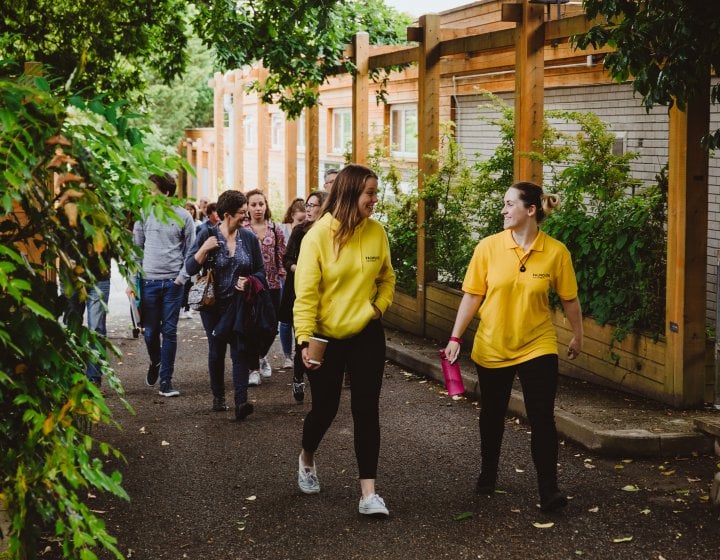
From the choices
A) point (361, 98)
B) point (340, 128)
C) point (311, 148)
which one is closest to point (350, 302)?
point (361, 98)

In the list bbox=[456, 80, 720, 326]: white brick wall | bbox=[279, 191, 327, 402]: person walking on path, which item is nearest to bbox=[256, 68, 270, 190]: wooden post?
bbox=[456, 80, 720, 326]: white brick wall

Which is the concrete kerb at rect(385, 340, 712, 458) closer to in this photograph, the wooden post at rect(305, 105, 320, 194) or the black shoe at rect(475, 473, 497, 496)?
the black shoe at rect(475, 473, 497, 496)

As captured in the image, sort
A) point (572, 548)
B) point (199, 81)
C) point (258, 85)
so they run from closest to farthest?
point (572, 548) < point (258, 85) < point (199, 81)

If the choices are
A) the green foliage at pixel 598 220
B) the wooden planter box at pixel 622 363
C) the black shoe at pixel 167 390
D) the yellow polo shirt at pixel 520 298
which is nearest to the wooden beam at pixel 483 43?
the green foliage at pixel 598 220

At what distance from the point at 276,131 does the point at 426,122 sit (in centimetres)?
2058

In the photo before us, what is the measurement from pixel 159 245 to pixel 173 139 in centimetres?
4322

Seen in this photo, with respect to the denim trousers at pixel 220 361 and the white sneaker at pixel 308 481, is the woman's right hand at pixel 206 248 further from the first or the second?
the white sneaker at pixel 308 481

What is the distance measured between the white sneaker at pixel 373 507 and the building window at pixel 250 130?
30809 millimetres

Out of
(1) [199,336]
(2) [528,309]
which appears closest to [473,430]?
(2) [528,309]

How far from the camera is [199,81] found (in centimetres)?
5178

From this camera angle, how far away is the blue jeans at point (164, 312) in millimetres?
10086

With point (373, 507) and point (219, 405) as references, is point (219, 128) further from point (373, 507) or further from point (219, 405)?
point (373, 507)

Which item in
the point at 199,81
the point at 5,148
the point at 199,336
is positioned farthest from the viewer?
the point at 199,81

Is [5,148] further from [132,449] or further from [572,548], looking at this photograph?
[132,449]
